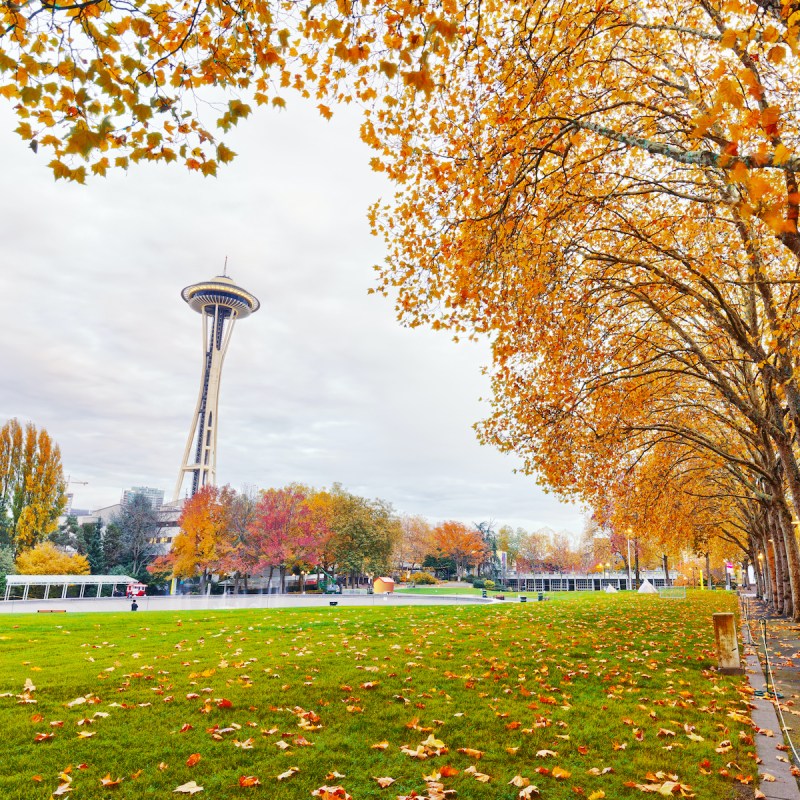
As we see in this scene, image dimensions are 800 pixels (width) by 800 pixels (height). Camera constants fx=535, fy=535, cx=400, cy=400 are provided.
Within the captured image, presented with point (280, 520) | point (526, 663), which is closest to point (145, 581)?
point (280, 520)

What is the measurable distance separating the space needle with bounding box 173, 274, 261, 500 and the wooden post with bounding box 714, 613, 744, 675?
92457mm

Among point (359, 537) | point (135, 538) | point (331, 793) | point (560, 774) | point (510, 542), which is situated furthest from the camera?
point (510, 542)

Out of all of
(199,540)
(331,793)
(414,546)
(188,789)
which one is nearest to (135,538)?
(199,540)

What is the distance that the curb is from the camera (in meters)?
4.45

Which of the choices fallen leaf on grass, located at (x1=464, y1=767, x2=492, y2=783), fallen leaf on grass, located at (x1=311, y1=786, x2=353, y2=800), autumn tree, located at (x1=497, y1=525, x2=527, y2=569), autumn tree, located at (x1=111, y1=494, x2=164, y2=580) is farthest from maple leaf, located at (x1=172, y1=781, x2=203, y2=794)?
autumn tree, located at (x1=497, y1=525, x2=527, y2=569)

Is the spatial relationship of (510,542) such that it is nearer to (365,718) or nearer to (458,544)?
(458,544)

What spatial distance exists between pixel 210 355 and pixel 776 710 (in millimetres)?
112697

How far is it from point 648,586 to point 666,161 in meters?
42.9

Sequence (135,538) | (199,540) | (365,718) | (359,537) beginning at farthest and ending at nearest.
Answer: (135,538) < (359,537) < (199,540) < (365,718)

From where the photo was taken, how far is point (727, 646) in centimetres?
A: 895

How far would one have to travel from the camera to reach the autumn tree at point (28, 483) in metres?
47.7

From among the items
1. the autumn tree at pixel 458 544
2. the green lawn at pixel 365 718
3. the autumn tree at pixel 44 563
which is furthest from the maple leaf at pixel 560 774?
the autumn tree at pixel 458 544

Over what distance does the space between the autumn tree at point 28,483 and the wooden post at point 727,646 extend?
5381 centimetres

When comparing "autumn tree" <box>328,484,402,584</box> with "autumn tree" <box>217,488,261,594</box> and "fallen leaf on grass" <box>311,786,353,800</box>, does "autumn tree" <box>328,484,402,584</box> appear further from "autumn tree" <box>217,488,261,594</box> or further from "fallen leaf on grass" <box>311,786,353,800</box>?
"fallen leaf on grass" <box>311,786,353,800</box>
